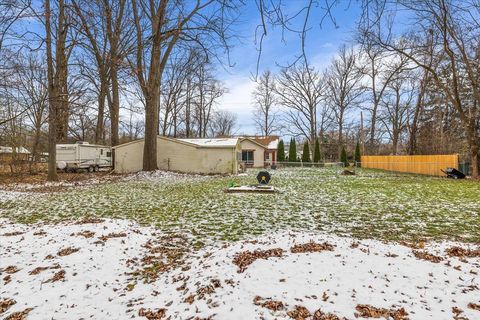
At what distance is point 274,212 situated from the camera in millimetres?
7172

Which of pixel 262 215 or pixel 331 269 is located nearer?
pixel 331 269

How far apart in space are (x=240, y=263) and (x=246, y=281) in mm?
497

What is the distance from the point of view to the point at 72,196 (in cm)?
947

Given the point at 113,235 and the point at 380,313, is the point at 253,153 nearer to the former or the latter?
the point at 113,235

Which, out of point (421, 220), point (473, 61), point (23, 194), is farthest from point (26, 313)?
point (473, 61)

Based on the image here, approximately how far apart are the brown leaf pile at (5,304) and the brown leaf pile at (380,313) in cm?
345

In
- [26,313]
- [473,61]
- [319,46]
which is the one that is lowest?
[26,313]

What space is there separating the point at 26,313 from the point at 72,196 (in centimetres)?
731

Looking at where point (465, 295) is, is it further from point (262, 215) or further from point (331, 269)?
point (262, 215)

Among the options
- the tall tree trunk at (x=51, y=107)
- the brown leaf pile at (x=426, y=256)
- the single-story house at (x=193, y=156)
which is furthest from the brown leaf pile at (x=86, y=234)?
the single-story house at (x=193, y=156)

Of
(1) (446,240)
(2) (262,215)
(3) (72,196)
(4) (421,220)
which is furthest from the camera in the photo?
(3) (72,196)

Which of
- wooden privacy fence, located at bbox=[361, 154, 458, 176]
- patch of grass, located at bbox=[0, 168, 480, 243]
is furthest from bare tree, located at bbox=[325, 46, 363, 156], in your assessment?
patch of grass, located at bbox=[0, 168, 480, 243]

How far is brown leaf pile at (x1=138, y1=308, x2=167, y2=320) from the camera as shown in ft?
9.01

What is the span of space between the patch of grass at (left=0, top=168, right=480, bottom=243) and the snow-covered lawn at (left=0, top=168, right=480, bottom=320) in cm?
5
